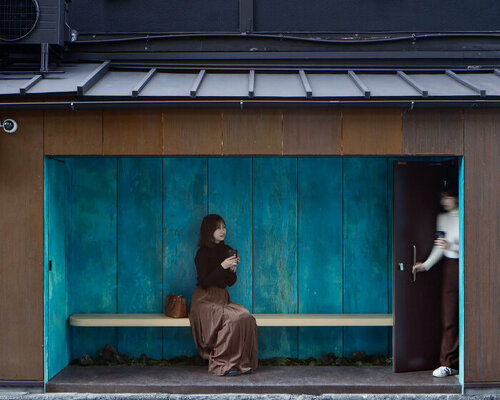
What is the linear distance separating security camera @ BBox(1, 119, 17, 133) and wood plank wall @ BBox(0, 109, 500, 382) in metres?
0.07

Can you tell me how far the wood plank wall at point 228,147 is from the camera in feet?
20.7

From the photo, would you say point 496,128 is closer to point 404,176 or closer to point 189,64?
point 404,176

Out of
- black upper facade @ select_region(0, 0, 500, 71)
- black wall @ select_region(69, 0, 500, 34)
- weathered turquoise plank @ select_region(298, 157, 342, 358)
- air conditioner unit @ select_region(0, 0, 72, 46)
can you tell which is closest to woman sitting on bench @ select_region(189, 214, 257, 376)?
weathered turquoise plank @ select_region(298, 157, 342, 358)

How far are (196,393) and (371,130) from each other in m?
3.21

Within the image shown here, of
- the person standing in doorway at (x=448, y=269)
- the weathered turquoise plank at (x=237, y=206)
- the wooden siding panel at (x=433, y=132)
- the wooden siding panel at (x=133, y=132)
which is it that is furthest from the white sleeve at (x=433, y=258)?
the wooden siding panel at (x=133, y=132)

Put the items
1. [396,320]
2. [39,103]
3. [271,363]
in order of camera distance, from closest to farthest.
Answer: [39,103]
[396,320]
[271,363]

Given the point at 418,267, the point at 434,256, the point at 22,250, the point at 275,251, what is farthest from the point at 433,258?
the point at 22,250

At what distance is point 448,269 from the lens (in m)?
6.83

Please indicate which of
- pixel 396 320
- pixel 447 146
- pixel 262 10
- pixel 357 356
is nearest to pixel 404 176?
pixel 447 146

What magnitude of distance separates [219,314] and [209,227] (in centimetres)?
101

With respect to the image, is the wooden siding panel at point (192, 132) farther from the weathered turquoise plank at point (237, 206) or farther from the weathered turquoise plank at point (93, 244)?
the weathered turquoise plank at point (93, 244)

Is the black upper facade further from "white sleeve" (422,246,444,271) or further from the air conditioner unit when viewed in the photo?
"white sleeve" (422,246,444,271)

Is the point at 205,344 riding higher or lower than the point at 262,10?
lower

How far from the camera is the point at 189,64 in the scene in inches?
301
